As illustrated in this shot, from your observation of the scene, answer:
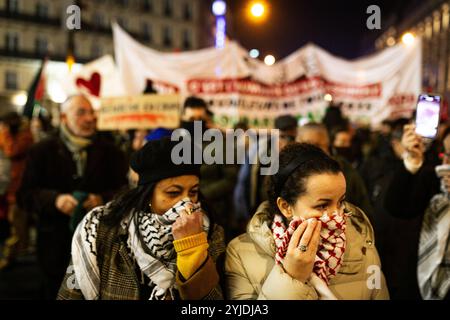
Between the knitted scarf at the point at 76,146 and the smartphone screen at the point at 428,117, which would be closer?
the smartphone screen at the point at 428,117

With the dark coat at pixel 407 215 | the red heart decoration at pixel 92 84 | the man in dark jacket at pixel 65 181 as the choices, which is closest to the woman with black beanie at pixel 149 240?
the man in dark jacket at pixel 65 181

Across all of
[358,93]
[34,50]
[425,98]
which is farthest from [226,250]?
[34,50]

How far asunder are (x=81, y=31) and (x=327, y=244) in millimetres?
54947

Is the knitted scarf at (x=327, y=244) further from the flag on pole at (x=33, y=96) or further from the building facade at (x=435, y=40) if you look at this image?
the building facade at (x=435, y=40)

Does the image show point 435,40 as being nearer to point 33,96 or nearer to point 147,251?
point 33,96

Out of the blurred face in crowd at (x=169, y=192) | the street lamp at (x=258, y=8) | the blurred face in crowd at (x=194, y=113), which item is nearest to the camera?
the blurred face in crowd at (x=169, y=192)

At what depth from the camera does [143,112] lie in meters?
5.00

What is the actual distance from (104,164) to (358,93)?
4050 mm

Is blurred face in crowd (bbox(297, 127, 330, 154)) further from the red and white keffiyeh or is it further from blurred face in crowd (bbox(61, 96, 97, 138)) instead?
blurred face in crowd (bbox(61, 96, 97, 138))

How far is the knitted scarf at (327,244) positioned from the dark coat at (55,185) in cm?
209

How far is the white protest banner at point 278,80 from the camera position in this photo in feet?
19.9
